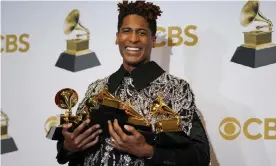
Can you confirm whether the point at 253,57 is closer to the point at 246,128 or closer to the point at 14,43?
the point at 246,128

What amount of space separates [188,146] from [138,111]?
0.20 meters

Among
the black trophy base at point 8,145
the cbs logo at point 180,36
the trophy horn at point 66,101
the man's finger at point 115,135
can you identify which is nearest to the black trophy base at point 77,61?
the cbs logo at point 180,36

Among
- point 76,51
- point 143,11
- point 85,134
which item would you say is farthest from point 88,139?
point 76,51

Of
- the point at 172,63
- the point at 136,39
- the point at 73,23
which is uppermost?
the point at 73,23

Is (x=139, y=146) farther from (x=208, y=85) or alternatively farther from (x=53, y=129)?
(x=208, y=85)

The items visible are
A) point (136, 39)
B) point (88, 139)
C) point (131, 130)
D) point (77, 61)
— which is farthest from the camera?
point (77, 61)

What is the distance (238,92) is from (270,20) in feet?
1.18

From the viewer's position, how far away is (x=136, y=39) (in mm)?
1193

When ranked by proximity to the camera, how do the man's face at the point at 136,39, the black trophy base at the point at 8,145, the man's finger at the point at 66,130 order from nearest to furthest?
1. the man's finger at the point at 66,130
2. the man's face at the point at 136,39
3. the black trophy base at the point at 8,145

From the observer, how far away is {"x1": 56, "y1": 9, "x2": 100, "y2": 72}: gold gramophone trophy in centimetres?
176

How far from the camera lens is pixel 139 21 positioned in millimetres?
1210

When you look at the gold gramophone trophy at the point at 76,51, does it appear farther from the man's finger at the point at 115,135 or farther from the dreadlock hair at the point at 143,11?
the man's finger at the point at 115,135

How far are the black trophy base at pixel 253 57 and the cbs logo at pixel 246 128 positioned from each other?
26cm

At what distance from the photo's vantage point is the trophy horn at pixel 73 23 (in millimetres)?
1788
